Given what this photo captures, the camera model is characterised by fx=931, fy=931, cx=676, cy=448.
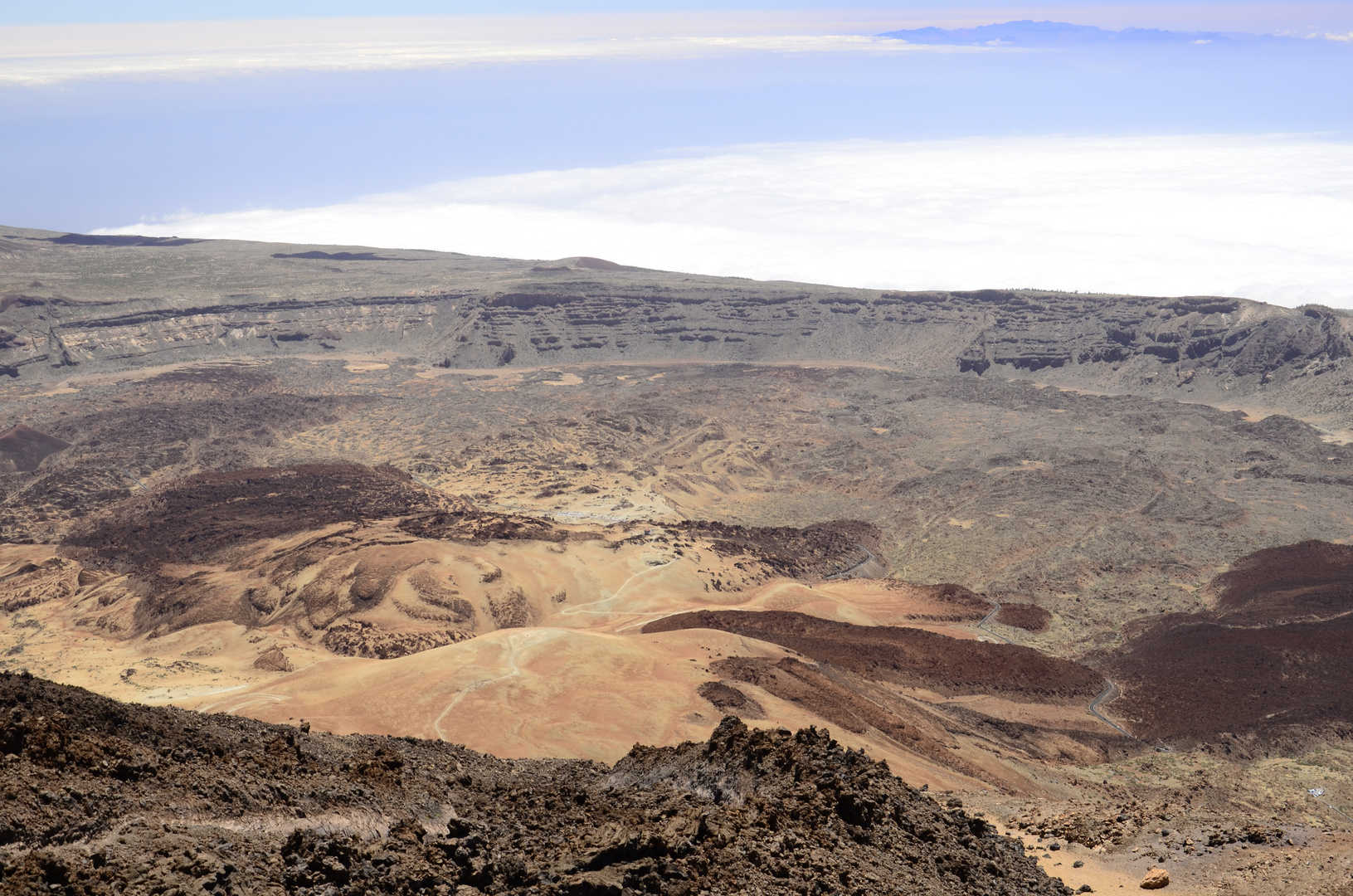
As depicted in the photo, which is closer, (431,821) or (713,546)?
(431,821)

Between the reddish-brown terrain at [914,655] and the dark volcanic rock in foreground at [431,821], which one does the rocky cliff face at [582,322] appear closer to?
the reddish-brown terrain at [914,655]

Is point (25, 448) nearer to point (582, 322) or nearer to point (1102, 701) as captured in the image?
point (582, 322)

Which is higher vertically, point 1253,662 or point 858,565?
point 1253,662

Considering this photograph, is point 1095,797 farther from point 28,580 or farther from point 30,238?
point 30,238

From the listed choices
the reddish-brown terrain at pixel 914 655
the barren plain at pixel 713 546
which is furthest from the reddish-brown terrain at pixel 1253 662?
the reddish-brown terrain at pixel 914 655

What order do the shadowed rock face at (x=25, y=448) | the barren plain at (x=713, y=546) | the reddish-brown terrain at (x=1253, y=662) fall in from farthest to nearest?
the shadowed rock face at (x=25, y=448), the reddish-brown terrain at (x=1253, y=662), the barren plain at (x=713, y=546)

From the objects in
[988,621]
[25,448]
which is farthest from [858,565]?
[25,448]

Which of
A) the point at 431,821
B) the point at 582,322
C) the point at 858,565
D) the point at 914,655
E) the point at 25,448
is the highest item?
the point at 582,322
